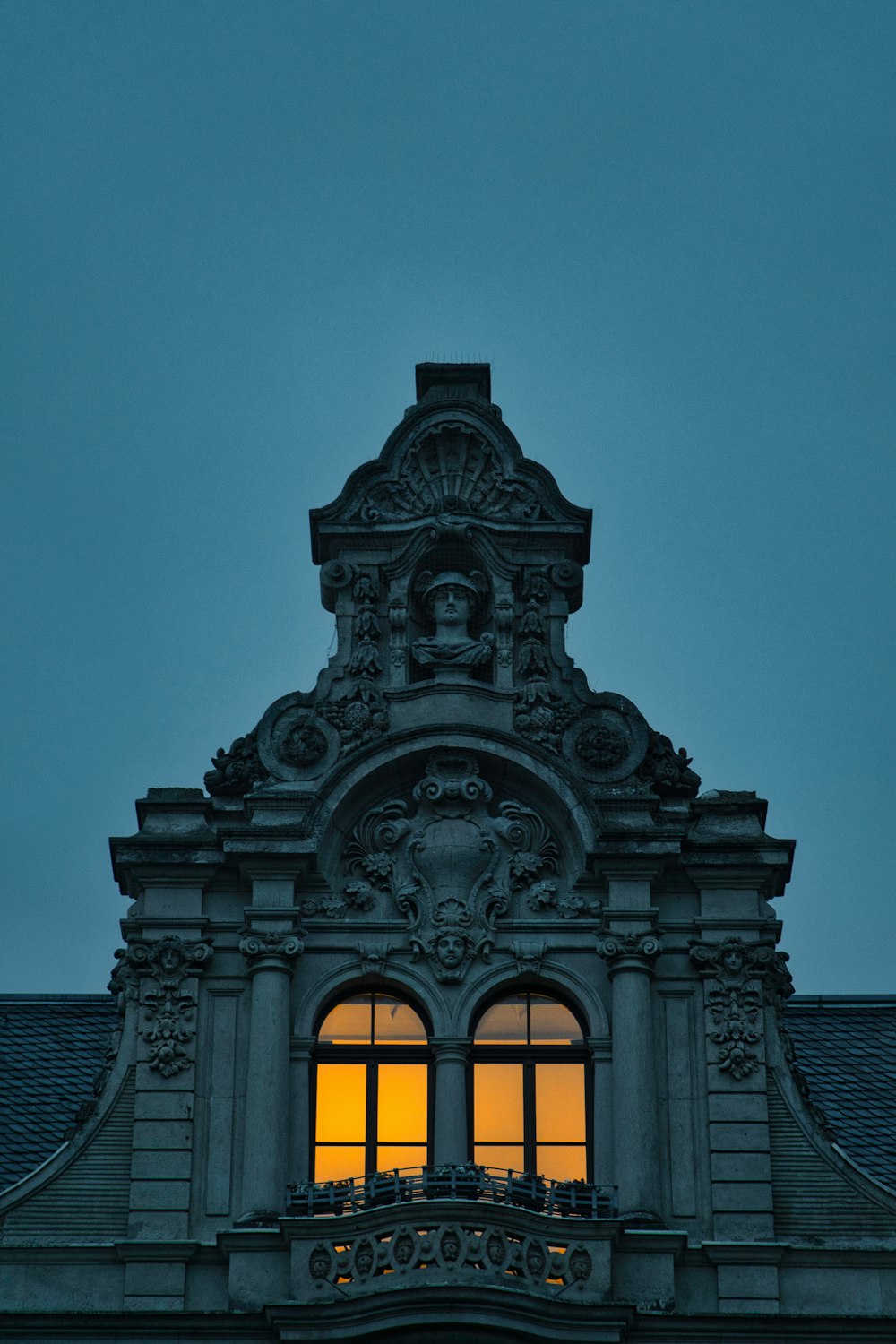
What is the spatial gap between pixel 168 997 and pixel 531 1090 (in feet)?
14.1

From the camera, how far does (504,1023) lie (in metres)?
29.9

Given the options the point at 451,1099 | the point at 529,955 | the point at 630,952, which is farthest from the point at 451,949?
the point at 630,952

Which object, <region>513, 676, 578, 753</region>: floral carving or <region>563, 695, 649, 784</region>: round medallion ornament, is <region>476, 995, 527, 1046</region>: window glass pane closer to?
<region>563, 695, 649, 784</region>: round medallion ornament

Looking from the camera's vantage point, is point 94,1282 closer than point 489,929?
Yes

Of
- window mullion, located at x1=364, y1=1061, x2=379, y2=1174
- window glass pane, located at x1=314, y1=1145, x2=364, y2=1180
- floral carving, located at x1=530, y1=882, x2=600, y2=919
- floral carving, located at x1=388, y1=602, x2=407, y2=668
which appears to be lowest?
window glass pane, located at x1=314, y1=1145, x2=364, y2=1180

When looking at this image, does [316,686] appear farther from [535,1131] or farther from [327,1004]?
[535,1131]

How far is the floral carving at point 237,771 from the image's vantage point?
1215 inches

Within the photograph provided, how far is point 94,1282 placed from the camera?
28.0 m

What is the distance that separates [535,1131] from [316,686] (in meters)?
6.13

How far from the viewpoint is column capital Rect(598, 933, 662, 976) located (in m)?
29.7

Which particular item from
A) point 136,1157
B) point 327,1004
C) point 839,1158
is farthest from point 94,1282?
point 839,1158

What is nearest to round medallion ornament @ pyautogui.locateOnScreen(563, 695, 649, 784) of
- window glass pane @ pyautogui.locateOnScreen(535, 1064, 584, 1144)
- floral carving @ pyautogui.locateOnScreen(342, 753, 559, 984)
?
floral carving @ pyautogui.locateOnScreen(342, 753, 559, 984)

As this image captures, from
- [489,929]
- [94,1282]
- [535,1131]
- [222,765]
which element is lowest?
[94,1282]

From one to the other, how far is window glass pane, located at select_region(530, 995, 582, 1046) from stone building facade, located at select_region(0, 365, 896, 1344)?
0.11 ft
